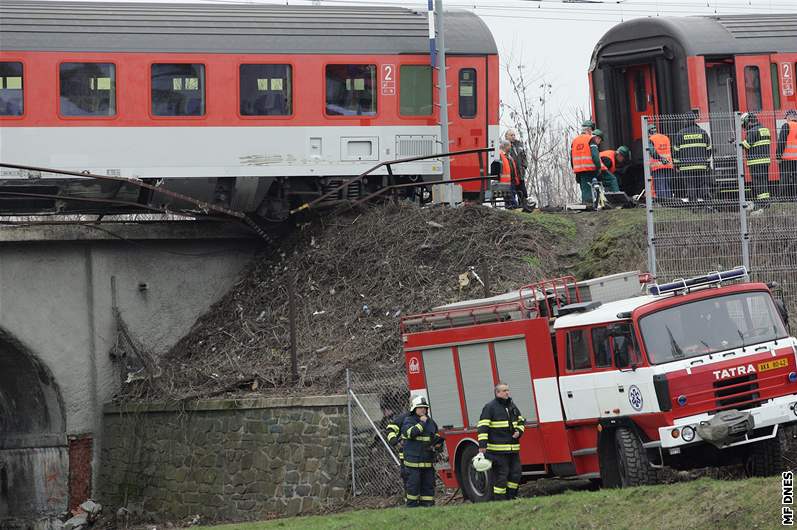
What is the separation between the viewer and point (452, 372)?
17375 mm

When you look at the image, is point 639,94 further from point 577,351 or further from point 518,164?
point 577,351

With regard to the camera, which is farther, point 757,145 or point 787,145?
point 787,145

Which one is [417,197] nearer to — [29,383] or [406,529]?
[29,383]

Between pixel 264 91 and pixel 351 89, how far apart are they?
1.68 metres

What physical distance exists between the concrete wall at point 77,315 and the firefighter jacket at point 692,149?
423 inches

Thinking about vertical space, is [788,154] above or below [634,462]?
above

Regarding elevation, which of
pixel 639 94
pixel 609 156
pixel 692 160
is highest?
pixel 639 94

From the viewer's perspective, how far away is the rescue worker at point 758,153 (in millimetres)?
19547

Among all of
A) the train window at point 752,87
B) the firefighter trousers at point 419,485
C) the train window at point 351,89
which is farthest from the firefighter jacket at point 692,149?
the train window at point 351,89

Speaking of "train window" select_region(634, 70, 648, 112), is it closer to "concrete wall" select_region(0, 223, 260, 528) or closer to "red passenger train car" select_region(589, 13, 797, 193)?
"red passenger train car" select_region(589, 13, 797, 193)

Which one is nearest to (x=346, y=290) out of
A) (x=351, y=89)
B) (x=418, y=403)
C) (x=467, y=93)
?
(x=351, y=89)

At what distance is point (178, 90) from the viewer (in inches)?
1002

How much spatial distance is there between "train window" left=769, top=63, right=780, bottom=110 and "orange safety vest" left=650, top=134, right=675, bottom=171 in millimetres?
7115

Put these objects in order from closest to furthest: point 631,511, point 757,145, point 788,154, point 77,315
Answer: point 631,511 < point 757,145 < point 788,154 < point 77,315
